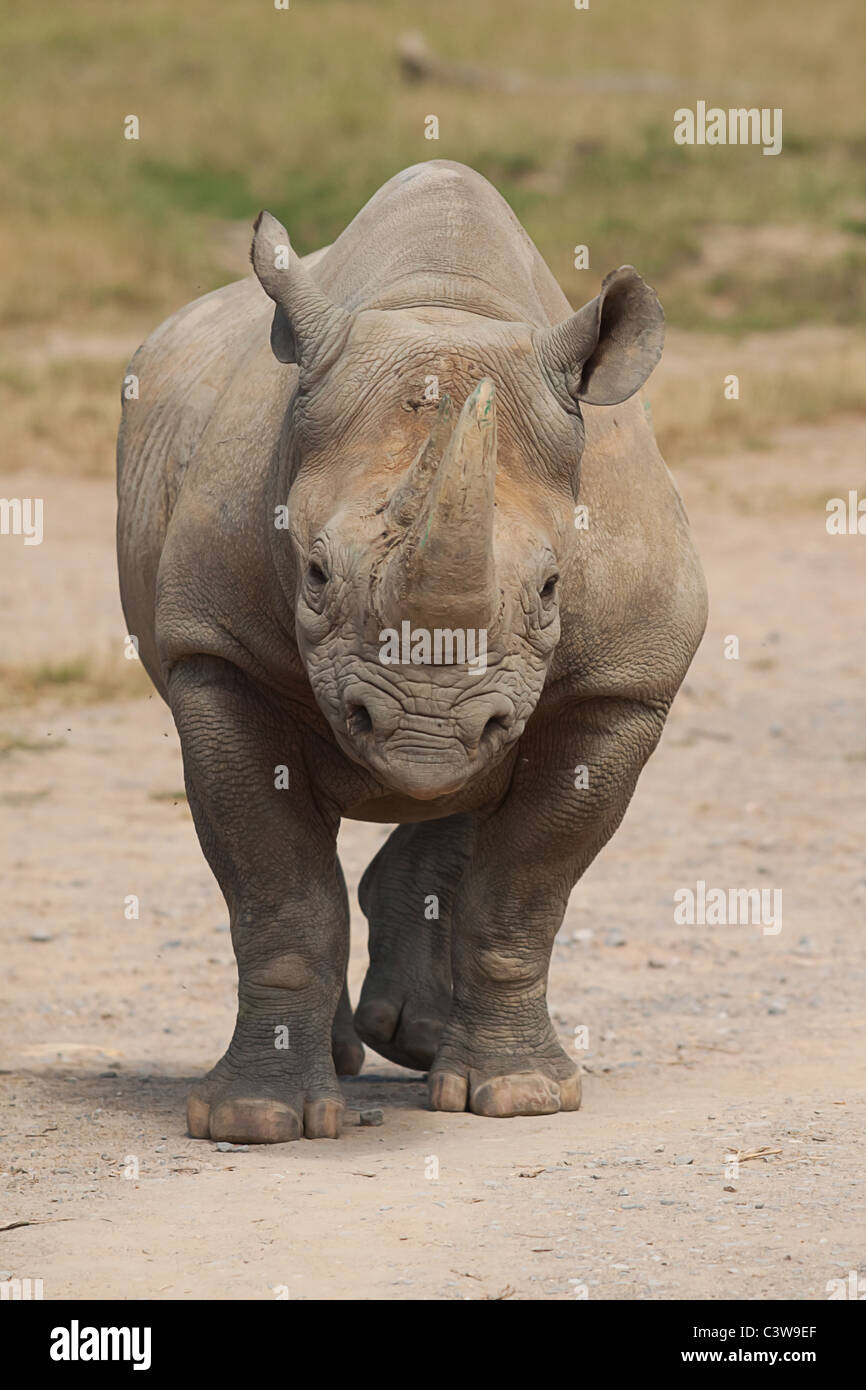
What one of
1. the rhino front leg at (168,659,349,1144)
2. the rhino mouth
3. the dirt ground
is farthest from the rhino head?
the dirt ground

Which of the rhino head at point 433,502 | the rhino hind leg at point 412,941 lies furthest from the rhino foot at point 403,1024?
the rhino head at point 433,502

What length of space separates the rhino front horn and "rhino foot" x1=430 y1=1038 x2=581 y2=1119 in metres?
2.24

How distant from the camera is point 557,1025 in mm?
A: 8281

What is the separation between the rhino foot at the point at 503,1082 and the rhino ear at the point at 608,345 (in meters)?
2.17

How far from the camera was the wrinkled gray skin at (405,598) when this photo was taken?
508cm

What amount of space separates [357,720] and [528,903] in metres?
1.64

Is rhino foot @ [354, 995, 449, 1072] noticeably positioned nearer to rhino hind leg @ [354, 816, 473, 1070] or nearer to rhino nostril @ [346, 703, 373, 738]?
rhino hind leg @ [354, 816, 473, 1070]

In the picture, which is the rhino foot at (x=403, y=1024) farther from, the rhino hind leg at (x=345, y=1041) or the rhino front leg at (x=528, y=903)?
the rhino front leg at (x=528, y=903)

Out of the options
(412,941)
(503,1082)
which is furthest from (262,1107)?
(412,941)

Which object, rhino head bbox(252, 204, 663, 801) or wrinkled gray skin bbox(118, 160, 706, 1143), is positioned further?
wrinkled gray skin bbox(118, 160, 706, 1143)

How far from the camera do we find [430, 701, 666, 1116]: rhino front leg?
21.0ft

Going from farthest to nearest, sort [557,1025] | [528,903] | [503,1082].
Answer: [557,1025] < [503,1082] < [528,903]

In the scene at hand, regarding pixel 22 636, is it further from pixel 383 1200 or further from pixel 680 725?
pixel 383 1200

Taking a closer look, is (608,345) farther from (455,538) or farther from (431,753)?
(431,753)
